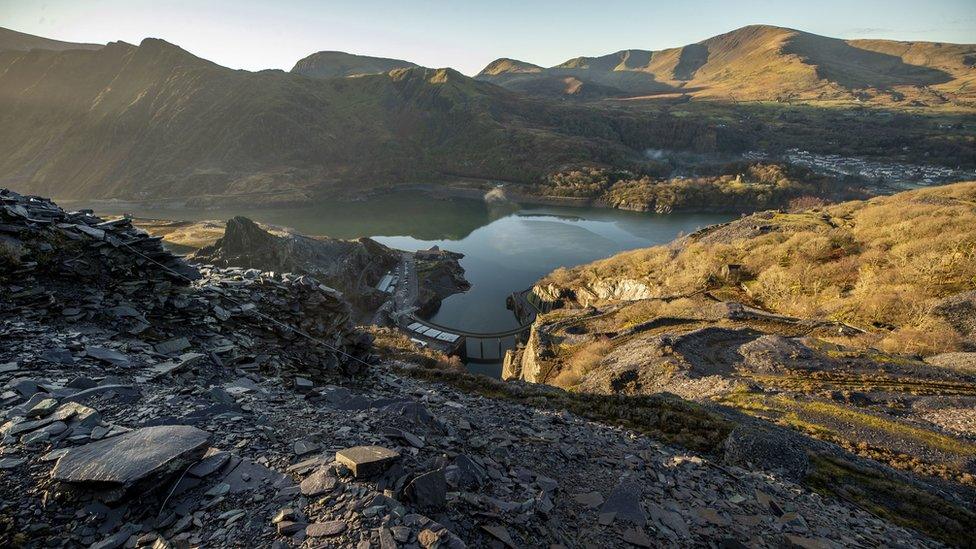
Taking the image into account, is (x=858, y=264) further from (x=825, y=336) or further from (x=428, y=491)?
(x=428, y=491)

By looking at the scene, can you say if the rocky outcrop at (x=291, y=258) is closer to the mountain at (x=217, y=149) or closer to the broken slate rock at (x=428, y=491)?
the broken slate rock at (x=428, y=491)

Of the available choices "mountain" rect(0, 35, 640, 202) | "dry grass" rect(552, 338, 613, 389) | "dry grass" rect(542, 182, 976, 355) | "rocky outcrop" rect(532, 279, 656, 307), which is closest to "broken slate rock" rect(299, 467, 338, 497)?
"dry grass" rect(552, 338, 613, 389)

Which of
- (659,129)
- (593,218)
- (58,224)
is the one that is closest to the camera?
(58,224)

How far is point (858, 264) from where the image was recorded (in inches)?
1016

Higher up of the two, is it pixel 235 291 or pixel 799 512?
pixel 235 291

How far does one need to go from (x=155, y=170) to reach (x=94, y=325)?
20250cm

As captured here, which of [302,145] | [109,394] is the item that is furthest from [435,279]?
[302,145]

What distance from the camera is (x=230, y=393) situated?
8.59m

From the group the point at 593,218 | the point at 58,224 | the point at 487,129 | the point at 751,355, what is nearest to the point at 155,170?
the point at 487,129

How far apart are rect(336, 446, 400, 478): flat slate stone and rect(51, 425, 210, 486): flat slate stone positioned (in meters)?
2.00

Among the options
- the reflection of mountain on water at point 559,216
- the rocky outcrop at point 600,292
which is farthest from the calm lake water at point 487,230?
the rocky outcrop at point 600,292

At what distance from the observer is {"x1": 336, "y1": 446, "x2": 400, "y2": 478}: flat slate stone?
18.3 ft

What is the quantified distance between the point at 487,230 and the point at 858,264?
82.2m

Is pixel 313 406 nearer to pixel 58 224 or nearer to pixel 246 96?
pixel 58 224
